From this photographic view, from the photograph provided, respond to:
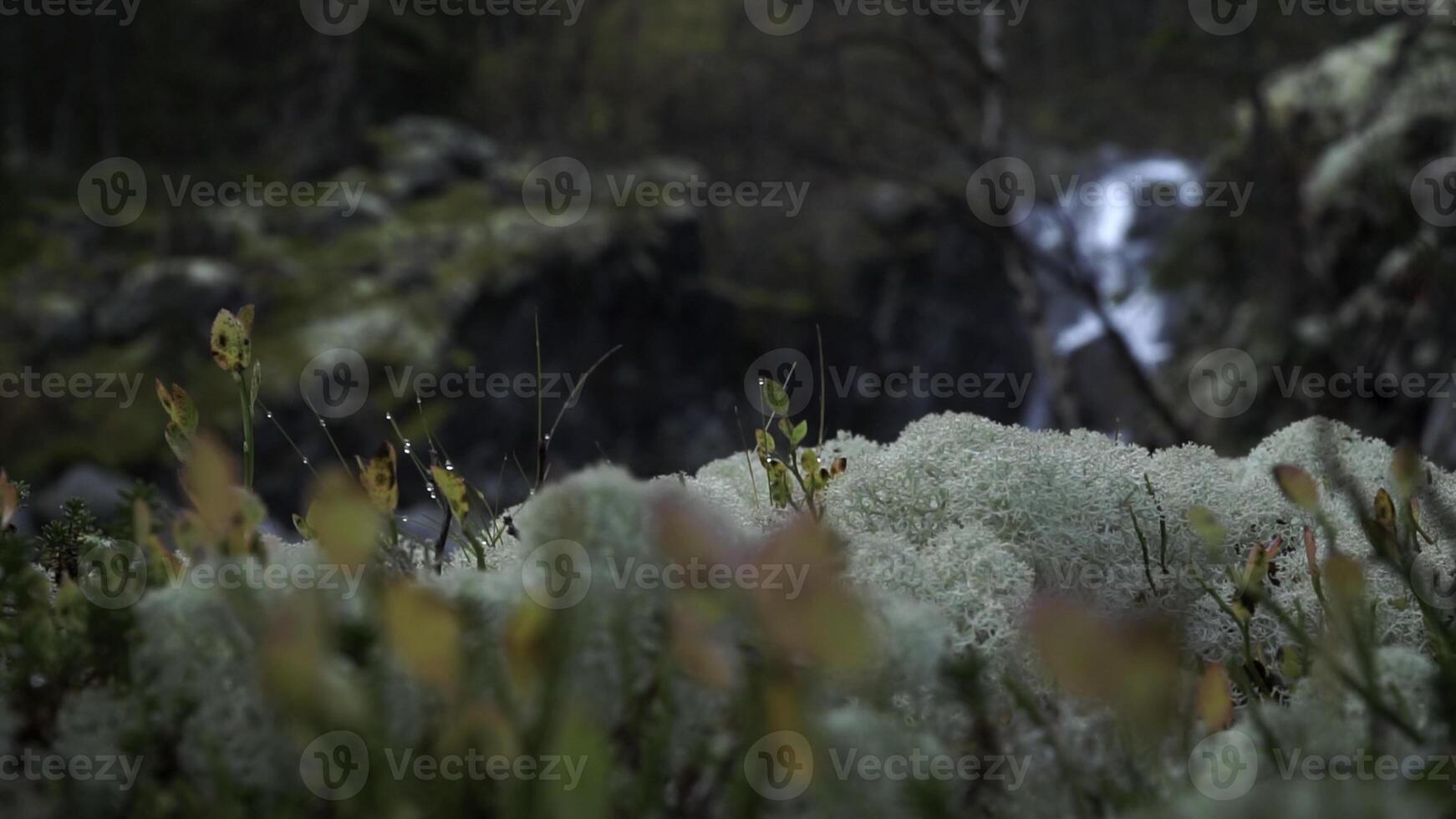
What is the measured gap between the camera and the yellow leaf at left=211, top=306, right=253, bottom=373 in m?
1.19

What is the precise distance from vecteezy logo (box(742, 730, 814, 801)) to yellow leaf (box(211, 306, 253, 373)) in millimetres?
821

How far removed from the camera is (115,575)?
3.19ft

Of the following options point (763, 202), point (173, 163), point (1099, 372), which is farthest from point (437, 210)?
point (1099, 372)

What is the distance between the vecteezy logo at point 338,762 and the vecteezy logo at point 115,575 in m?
0.30

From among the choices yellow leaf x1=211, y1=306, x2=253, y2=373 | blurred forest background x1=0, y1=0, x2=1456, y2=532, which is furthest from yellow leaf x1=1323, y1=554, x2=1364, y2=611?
blurred forest background x1=0, y1=0, x2=1456, y2=532

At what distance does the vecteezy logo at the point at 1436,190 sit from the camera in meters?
5.74

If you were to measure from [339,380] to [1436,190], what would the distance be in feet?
29.7

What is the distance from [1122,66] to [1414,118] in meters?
10.7

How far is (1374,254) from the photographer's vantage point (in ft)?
20.7
